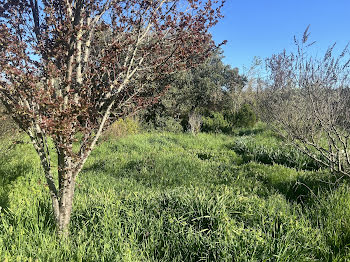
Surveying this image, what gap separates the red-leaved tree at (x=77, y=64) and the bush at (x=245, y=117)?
41.3ft

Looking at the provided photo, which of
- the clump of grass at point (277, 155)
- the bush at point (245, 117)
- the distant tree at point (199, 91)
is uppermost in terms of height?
the distant tree at point (199, 91)

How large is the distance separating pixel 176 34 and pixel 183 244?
219 cm

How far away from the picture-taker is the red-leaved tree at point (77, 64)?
2057 mm

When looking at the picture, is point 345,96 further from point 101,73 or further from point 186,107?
point 186,107

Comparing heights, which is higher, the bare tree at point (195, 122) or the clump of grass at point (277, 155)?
the bare tree at point (195, 122)

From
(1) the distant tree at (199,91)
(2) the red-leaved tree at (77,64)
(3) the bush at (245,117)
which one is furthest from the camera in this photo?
(3) the bush at (245,117)

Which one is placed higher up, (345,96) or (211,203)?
(345,96)

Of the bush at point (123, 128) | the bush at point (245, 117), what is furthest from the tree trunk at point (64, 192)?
the bush at point (245, 117)

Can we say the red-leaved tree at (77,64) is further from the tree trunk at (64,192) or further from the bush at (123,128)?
the bush at (123,128)

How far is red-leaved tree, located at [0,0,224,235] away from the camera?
2.06 meters

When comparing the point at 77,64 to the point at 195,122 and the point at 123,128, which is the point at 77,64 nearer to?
the point at 123,128

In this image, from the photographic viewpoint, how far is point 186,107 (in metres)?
14.8

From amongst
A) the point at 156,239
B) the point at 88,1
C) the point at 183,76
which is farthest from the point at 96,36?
the point at 183,76

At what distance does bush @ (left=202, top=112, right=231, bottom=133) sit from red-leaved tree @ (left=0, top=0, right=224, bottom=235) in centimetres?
1162
